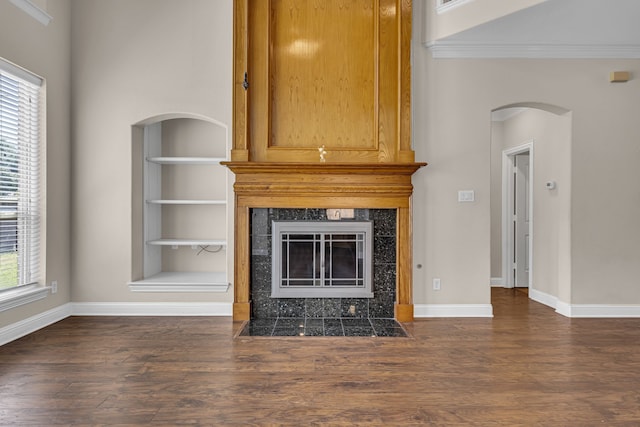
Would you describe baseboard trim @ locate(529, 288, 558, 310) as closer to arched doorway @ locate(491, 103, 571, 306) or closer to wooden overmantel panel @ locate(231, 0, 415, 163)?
arched doorway @ locate(491, 103, 571, 306)

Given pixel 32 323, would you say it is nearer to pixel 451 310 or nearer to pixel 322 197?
pixel 322 197

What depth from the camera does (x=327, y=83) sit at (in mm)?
4203

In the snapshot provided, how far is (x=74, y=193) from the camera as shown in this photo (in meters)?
4.25

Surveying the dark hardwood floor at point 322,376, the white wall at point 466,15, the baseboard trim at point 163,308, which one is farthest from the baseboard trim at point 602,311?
the baseboard trim at point 163,308

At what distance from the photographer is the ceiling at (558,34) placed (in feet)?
11.7

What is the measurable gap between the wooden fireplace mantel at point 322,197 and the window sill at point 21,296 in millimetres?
1712

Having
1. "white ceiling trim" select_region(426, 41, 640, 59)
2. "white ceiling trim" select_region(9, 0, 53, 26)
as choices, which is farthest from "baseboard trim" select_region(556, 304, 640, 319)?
"white ceiling trim" select_region(9, 0, 53, 26)

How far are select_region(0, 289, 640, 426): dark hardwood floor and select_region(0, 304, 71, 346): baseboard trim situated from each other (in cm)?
9

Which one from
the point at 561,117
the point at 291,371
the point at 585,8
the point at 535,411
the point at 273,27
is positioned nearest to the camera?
the point at 535,411

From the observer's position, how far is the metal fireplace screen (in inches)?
166

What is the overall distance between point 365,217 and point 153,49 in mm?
2665

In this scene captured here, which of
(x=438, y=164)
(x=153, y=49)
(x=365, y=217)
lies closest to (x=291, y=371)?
(x=365, y=217)

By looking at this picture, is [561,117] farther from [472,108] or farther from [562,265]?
[562,265]

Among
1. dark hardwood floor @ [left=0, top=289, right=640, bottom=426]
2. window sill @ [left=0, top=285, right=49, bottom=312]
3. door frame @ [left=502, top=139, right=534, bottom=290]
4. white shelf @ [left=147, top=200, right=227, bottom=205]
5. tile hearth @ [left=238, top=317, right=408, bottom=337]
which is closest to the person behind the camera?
dark hardwood floor @ [left=0, top=289, right=640, bottom=426]
